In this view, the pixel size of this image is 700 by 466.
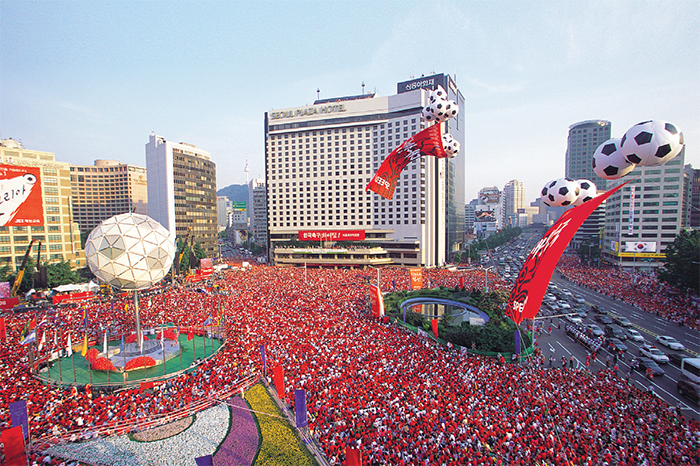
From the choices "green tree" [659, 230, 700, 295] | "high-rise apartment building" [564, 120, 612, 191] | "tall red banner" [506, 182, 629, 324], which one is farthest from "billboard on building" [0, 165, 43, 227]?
"high-rise apartment building" [564, 120, 612, 191]

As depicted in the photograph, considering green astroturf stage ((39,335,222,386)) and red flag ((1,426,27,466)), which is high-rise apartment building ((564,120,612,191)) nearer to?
green astroturf stage ((39,335,222,386))

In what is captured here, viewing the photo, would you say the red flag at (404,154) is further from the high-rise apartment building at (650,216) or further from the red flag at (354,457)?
the high-rise apartment building at (650,216)

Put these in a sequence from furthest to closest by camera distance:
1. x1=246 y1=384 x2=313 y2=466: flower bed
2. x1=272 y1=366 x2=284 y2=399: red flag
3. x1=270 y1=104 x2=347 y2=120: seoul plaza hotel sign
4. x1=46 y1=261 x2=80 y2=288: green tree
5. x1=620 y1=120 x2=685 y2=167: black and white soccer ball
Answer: x1=270 y1=104 x2=347 y2=120: seoul plaza hotel sign
x1=46 y1=261 x2=80 y2=288: green tree
x1=272 y1=366 x2=284 y2=399: red flag
x1=246 y1=384 x2=313 y2=466: flower bed
x1=620 y1=120 x2=685 y2=167: black and white soccer ball

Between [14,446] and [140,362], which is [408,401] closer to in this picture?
[14,446]

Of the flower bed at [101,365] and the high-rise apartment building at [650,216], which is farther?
the high-rise apartment building at [650,216]

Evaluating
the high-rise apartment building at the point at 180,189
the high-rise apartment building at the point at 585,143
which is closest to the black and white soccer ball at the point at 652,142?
the high-rise apartment building at the point at 180,189

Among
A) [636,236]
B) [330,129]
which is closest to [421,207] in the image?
[330,129]
